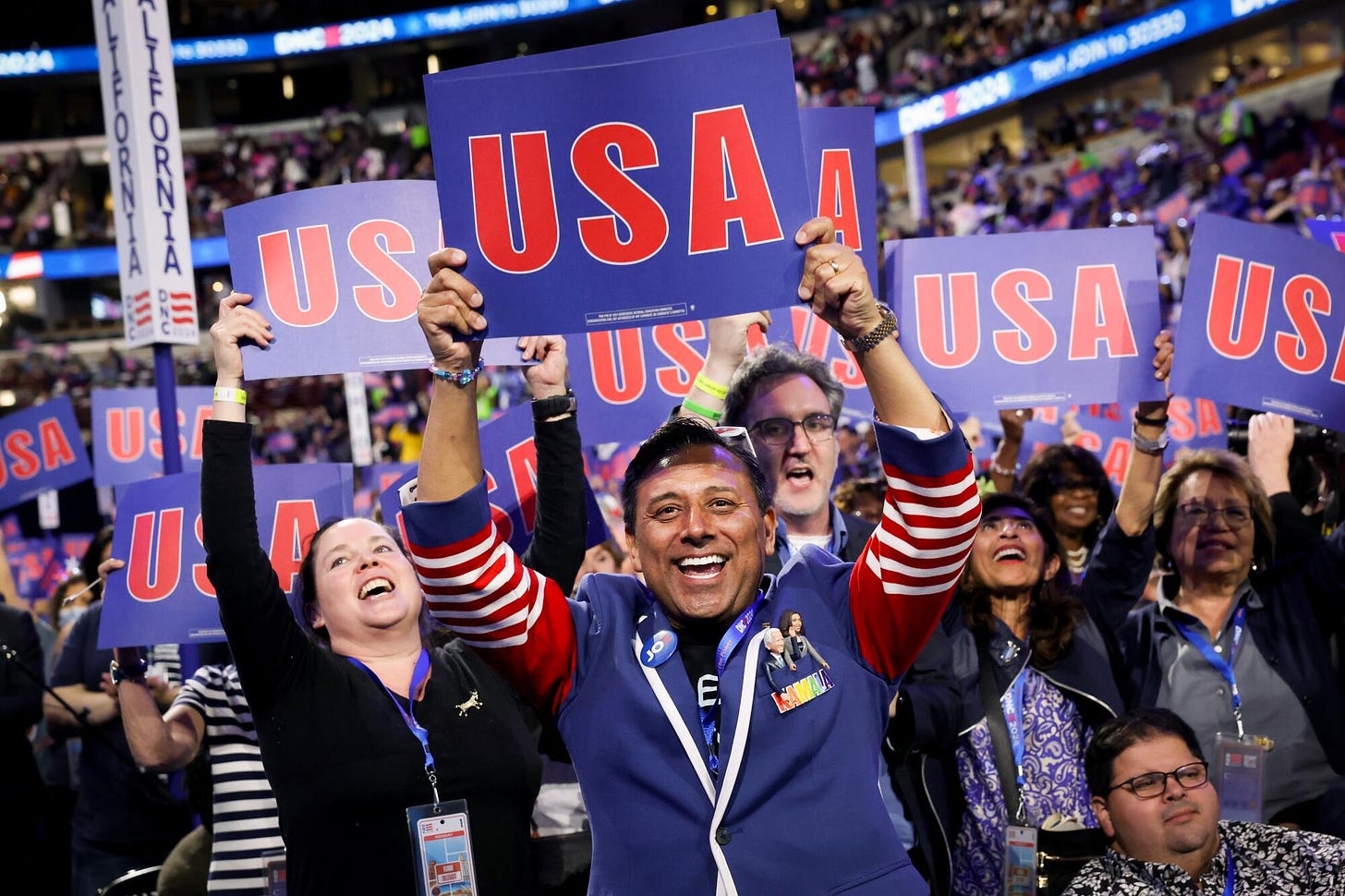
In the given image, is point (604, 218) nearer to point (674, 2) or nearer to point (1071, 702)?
point (1071, 702)

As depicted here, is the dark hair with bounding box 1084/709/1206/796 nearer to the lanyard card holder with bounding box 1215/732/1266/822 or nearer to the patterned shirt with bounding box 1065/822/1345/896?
the patterned shirt with bounding box 1065/822/1345/896

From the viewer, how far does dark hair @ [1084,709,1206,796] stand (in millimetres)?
2766

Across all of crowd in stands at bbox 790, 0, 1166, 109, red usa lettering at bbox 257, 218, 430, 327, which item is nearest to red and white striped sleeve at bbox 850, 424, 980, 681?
red usa lettering at bbox 257, 218, 430, 327

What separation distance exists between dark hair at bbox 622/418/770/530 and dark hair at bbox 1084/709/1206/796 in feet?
3.78

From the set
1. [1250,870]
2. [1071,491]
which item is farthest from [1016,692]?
[1071,491]

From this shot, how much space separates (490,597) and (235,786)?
142 cm

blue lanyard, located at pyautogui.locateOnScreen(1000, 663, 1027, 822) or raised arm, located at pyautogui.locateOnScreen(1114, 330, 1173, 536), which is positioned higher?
raised arm, located at pyautogui.locateOnScreen(1114, 330, 1173, 536)

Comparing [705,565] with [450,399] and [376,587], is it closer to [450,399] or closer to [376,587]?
[450,399]

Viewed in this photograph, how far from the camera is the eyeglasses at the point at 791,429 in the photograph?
299 cm

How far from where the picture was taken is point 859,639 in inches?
78.3

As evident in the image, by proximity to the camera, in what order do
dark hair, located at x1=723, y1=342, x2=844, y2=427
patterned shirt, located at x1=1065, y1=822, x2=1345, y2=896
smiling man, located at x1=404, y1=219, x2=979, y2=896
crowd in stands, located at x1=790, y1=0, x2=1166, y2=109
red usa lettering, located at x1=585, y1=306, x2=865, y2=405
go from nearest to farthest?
smiling man, located at x1=404, y1=219, x2=979, y2=896
patterned shirt, located at x1=1065, y1=822, x2=1345, y2=896
dark hair, located at x1=723, y1=342, x2=844, y2=427
red usa lettering, located at x1=585, y1=306, x2=865, y2=405
crowd in stands, located at x1=790, y1=0, x2=1166, y2=109

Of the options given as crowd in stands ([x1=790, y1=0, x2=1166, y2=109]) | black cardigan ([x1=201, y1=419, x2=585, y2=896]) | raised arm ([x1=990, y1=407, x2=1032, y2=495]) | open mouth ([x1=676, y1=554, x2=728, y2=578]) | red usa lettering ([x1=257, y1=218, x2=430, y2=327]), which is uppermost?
crowd in stands ([x1=790, y1=0, x2=1166, y2=109])

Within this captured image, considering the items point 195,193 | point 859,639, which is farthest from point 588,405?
point 195,193

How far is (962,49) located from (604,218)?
73.8ft
